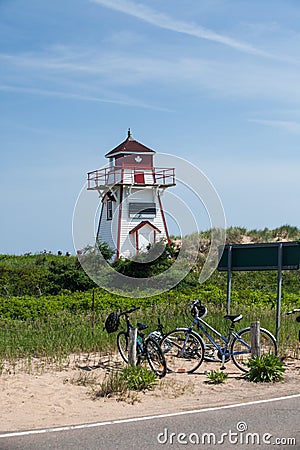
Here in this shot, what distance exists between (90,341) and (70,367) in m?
1.62

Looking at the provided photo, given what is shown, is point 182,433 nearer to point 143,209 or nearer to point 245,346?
point 245,346

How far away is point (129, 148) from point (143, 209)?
15.4 ft

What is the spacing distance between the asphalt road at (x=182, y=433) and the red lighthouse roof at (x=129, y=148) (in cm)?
3383

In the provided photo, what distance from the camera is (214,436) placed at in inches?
324

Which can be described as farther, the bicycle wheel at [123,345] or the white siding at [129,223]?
the white siding at [129,223]

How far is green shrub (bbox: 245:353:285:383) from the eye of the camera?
12.1 m

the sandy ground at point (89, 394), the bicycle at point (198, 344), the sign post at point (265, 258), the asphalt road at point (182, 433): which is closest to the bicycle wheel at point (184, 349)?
the bicycle at point (198, 344)

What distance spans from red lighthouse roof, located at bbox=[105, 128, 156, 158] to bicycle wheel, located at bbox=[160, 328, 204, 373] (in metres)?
29.5

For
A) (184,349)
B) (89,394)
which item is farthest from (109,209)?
(89,394)

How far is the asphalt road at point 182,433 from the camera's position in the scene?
7.88 m

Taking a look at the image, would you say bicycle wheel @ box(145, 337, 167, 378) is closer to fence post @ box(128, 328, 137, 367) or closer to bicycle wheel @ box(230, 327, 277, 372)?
fence post @ box(128, 328, 137, 367)

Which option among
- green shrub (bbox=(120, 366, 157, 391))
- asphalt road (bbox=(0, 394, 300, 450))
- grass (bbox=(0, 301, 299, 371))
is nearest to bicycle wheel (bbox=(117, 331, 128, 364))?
grass (bbox=(0, 301, 299, 371))

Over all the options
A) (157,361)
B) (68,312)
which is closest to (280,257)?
(157,361)

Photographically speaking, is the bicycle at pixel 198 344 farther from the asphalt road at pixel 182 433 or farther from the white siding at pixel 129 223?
the white siding at pixel 129 223
